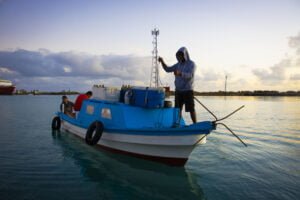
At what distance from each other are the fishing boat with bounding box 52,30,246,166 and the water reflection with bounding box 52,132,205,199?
12.6 inches

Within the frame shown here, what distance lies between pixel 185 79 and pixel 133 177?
3406 mm

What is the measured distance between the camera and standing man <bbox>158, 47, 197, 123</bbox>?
7355mm

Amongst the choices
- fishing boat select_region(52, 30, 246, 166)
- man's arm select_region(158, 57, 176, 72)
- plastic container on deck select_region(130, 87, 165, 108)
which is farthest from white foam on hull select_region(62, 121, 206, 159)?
man's arm select_region(158, 57, 176, 72)

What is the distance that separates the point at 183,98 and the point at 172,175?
2435 millimetres

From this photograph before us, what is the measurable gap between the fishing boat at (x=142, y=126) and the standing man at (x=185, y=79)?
0.88m

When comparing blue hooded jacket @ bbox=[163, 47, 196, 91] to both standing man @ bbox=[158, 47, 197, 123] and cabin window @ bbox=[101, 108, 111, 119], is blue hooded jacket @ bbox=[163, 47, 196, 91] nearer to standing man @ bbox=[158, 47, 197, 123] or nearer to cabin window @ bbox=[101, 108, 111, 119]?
standing man @ bbox=[158, 47, 197, 123]

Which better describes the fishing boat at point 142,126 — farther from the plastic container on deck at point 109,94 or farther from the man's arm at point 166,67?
the man's arm at point 166,67

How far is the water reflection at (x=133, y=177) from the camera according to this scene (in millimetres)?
5848

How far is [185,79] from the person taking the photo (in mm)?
7449

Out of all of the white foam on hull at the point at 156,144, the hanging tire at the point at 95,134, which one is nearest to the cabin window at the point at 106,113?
the hanging tire at the point at 95,134

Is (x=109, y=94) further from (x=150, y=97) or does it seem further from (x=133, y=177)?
(x=133, y=177)

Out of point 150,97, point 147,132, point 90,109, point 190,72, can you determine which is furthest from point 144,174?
point 90,109

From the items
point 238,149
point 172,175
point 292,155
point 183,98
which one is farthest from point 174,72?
point 292,155

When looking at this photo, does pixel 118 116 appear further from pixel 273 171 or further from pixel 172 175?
pixel 273 171
